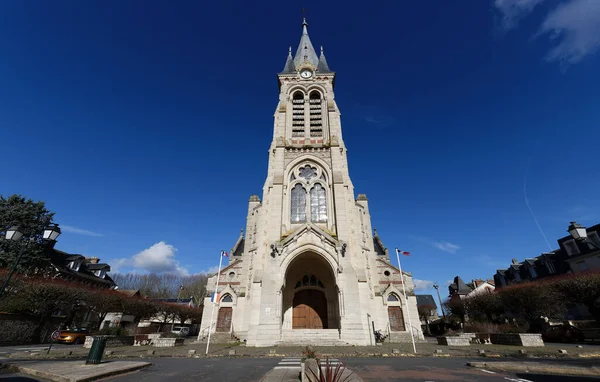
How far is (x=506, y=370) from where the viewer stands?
7.86 meters

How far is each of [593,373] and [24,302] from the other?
30.1 m

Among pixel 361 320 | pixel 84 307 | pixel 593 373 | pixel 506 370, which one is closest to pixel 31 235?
pixel 84 307

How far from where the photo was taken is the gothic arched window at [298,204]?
21.7 meters

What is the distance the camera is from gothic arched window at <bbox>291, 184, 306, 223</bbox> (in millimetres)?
21703

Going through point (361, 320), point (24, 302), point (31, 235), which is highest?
point (31, 235)

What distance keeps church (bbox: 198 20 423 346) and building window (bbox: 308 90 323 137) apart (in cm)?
11

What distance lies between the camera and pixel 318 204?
22188mm

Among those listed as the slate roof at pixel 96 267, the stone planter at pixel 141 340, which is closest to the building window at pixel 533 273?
the stone planter at pixel 141 340

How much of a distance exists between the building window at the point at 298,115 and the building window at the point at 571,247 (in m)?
32.0

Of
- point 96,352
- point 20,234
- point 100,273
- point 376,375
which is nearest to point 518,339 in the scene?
point 376,375

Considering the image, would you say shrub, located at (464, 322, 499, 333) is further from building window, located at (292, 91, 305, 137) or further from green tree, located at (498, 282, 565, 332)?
building window, located at (292, 91, 305, 137)

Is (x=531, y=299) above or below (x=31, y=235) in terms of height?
below

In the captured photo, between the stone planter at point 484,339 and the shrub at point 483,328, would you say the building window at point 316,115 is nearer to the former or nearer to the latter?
the stone planter at point 484,339

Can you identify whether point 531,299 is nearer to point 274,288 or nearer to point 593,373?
point 593,373
